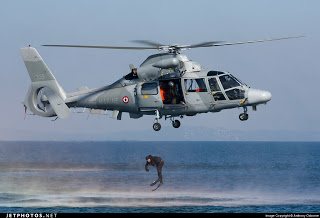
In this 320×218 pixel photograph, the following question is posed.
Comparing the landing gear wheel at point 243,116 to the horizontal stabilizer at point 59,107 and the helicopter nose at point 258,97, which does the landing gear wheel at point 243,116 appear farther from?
the horizontal stabilizer at point 59,107

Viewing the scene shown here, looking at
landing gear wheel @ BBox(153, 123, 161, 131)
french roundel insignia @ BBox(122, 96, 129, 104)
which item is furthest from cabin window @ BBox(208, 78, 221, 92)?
french roundel insignia @ BBox(122, 96, 129, 104)

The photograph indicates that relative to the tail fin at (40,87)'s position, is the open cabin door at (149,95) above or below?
below

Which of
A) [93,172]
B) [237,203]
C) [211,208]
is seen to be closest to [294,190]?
[237,203]

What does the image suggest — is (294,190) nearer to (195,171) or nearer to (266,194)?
(266,194)

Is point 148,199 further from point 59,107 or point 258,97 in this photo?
point 258,97

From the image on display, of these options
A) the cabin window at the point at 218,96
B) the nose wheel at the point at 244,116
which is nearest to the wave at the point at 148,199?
the cabin window at the point at 218,96

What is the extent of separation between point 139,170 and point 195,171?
773 centimetres

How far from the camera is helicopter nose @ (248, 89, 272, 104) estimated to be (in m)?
25.3

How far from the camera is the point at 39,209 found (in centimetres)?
3731

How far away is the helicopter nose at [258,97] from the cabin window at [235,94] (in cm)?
36

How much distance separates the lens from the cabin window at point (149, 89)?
1051 inches

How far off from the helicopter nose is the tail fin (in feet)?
29.7

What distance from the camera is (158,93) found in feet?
87.6

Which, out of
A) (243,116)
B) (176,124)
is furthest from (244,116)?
(176,124)
